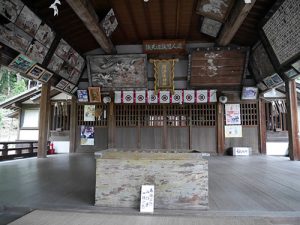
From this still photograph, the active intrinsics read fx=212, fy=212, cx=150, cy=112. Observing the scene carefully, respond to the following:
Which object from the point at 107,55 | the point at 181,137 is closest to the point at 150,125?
the point at 181,137

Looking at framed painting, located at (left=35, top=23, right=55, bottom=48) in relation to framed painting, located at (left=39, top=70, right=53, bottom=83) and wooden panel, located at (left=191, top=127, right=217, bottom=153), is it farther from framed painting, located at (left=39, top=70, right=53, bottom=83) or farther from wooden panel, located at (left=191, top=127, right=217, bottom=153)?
wooden panel, located at (left=191, top=127, right=217, bottom=153)

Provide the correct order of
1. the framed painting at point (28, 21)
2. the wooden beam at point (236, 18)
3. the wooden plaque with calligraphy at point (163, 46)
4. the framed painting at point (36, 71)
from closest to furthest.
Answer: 1. the framed painting at point (28, 21)
2. the wooden beam at point (236, 18)
3. the framed painting at point (36, 71)
4. the wooden plaque with calligraphy at point (163, 46)

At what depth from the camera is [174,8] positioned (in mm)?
5918

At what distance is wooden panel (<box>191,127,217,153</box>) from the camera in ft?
26.7

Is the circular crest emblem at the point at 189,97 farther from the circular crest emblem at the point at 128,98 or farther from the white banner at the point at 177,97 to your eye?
the circular crest emblem at the point at 128,98

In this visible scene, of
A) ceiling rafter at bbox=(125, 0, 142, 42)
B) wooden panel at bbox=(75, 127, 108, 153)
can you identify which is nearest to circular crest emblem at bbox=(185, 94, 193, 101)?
ceiling rafter at bbox=(125, 0, 142, 42)

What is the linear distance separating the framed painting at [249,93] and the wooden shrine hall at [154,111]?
0.13 ft

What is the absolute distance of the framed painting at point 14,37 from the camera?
13.9ft

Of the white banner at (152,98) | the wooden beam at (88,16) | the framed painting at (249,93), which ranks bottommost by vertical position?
the white banner at (152,98)

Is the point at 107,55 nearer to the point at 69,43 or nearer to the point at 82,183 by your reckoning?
the point at 69,43

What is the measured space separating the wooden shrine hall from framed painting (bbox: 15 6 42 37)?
1.3 inches

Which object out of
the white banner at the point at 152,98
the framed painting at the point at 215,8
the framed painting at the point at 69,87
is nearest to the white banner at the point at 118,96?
the white banner at the point at 152,98

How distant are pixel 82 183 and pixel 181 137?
18.1 feet

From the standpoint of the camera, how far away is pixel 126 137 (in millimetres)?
8383
